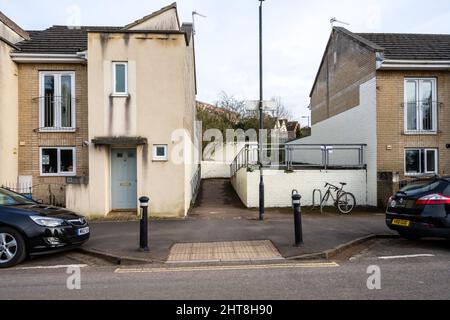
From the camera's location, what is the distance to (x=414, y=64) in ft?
46.5

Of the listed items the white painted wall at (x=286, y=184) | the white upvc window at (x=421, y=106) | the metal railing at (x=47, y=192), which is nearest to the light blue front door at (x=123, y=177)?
the metal railing at (x=47, y=192)

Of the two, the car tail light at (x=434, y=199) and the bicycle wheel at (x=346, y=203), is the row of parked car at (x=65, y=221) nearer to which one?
the car tail light at (x=434, y=199)

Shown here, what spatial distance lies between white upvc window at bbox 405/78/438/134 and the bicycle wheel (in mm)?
3691

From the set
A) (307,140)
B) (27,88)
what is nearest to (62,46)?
(27,88)

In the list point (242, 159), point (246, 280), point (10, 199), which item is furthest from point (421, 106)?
point (10, 199)

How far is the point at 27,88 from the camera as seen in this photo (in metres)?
13.4

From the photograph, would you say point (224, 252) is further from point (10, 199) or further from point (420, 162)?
point (420, 162)

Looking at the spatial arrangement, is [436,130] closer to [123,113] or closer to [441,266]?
[441,266]

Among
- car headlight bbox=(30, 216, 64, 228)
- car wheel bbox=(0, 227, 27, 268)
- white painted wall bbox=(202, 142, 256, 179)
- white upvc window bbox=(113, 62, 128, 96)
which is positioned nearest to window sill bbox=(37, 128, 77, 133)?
white upvc window bbox=(113, 62, 128, 96)

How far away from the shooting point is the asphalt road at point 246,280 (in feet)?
16.9

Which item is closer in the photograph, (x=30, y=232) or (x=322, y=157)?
(x=30, y=232)

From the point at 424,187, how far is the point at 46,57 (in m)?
12.3

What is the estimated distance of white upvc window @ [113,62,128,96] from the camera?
482 inches

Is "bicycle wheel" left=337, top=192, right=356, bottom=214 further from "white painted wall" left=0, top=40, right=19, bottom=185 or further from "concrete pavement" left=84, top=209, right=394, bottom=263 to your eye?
"white painted wall" left=0, top=40, right=19, bottom=185
